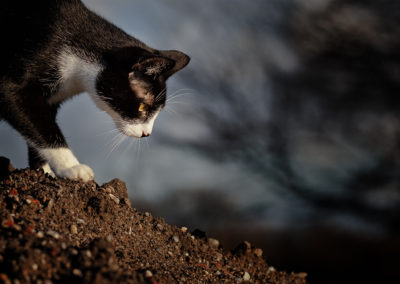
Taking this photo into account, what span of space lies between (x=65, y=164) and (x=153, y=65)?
1.11 m

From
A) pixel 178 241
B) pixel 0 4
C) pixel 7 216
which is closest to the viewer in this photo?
pixel 7 216

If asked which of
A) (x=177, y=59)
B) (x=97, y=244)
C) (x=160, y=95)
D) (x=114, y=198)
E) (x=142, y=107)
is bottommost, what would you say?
(x=97, y=244)

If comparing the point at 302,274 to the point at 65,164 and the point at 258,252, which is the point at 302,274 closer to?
the point at 258,252

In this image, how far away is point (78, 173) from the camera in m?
3.01

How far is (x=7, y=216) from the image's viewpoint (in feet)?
6.88

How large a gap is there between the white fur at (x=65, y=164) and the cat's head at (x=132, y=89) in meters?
0.48

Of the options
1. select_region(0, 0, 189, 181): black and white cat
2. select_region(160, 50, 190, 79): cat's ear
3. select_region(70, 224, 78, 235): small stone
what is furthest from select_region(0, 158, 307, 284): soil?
select_region(160, 50, 190, 79): cat's ear

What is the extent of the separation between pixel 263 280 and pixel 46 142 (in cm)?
219

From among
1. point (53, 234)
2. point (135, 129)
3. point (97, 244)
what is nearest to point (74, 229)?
point (53, 234)

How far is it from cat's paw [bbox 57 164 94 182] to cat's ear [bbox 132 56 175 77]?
0.91 meters

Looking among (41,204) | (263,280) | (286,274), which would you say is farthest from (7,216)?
(286,274)

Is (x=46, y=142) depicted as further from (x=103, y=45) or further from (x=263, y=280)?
(x=263, y=280)

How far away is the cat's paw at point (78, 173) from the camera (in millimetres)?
3004

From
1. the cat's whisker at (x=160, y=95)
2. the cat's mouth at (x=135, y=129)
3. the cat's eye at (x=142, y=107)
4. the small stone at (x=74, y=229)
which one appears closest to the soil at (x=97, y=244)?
the small stone at (x=74, y=229)
